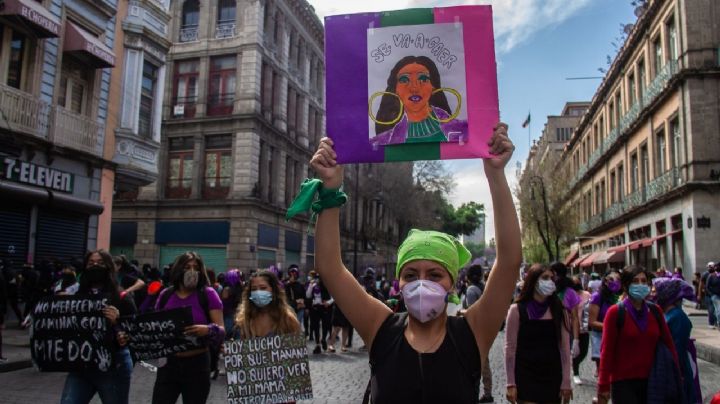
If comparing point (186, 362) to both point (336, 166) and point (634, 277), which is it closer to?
point (336, 166)

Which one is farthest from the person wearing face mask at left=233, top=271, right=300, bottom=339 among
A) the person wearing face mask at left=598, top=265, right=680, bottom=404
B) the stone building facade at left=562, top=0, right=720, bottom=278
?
the stone building facade at left=562, top=0, right=720, bottom=278

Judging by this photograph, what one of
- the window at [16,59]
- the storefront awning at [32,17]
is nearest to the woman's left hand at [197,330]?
the storefront awning at [32,17]

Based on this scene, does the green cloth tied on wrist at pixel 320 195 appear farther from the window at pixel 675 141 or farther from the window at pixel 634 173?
the window at pixel 634 173

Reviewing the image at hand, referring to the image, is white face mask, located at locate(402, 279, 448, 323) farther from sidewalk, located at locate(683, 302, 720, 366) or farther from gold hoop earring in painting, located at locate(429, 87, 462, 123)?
sidewalk, located at locate(683, 302, 720, 366)

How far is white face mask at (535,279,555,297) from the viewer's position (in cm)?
527

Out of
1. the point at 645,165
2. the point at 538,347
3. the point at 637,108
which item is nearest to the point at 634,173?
the point at 645,165

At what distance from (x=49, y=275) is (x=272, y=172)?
64.0ft

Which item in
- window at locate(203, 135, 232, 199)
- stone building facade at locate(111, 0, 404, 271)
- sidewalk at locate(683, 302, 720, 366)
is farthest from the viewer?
window at locate(203, 135, 232, 199)

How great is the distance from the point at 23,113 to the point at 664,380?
1547 cm

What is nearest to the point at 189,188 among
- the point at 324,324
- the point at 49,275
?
the point at 49,275

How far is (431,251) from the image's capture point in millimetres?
2375

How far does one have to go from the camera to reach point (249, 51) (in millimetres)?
29984

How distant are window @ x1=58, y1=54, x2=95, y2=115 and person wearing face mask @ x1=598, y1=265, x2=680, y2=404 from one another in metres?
16.1

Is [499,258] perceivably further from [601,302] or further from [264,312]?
[601,302]
